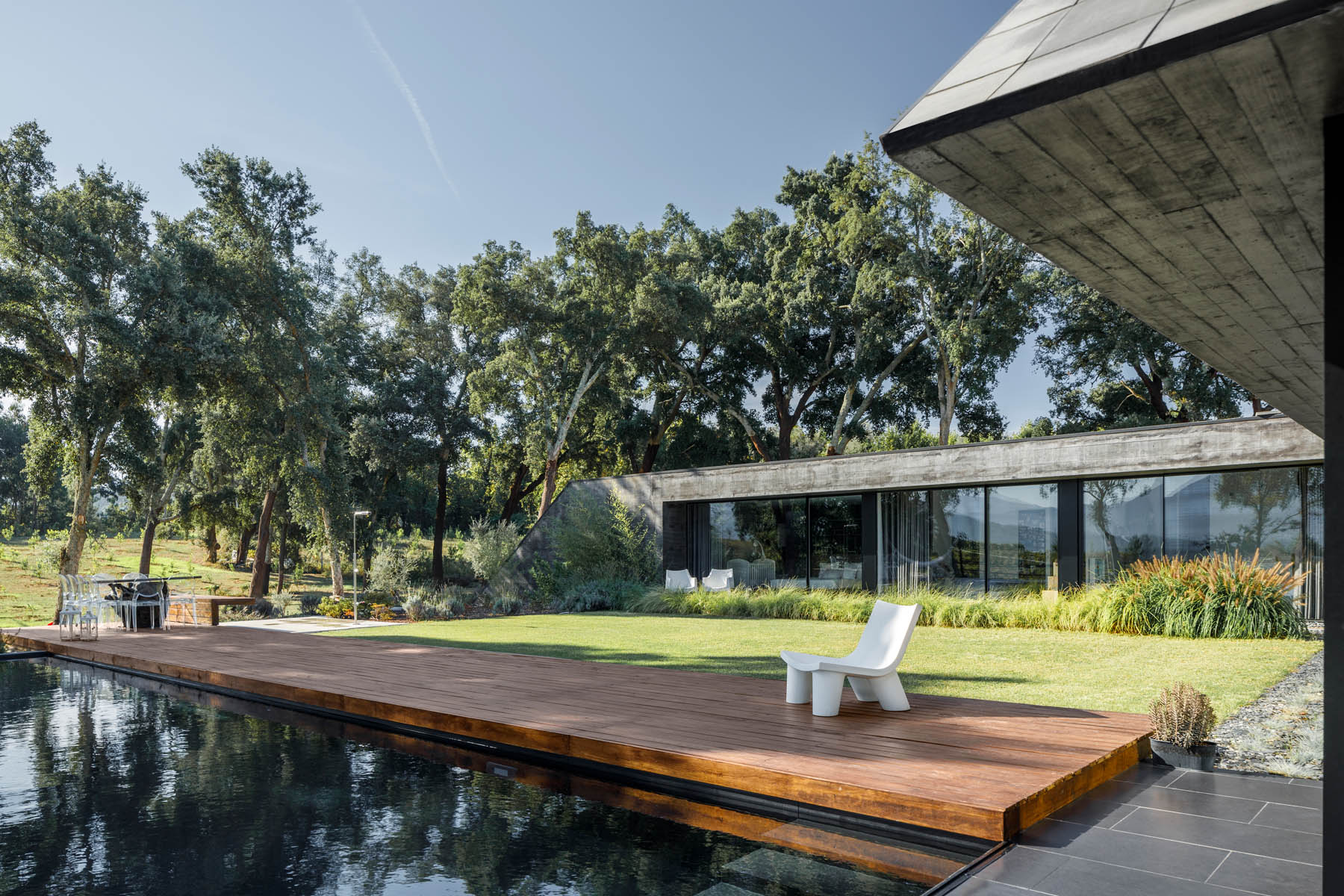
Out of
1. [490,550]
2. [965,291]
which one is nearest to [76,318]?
[490,550]

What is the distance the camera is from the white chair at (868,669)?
17.8 ft

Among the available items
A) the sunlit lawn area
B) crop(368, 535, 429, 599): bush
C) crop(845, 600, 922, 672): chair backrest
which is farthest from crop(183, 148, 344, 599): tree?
crop(845, 600, 922, 672): chair backrest

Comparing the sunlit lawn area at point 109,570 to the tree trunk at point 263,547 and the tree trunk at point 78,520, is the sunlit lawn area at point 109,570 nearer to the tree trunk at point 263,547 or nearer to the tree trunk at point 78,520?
the tree trunk at point 263,547

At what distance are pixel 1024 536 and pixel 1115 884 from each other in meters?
11.5

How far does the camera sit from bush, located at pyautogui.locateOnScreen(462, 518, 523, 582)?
20000mm

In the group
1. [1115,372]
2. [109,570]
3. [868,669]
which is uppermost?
[1115,372]

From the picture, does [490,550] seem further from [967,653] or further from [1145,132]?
[1145,132]

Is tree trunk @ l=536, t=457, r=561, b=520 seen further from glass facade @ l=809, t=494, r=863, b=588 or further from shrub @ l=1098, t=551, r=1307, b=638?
shrub @ l=1098, t=551, r=1307, b=638

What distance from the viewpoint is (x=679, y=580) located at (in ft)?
54.8

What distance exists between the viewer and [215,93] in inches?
605

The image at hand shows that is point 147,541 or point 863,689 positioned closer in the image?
point 863,689

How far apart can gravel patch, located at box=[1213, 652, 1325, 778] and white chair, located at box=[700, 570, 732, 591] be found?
1049 centimetres

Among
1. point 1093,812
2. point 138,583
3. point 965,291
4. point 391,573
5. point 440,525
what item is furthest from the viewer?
point 440,525

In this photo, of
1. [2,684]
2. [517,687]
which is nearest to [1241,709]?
[517,687]
